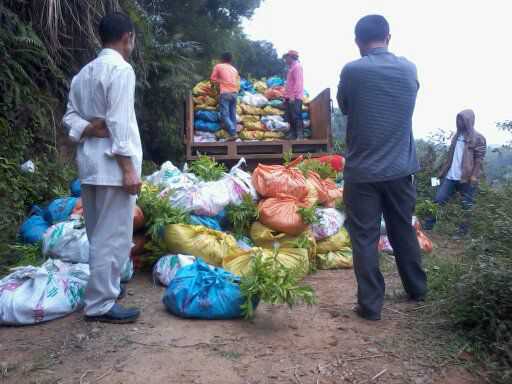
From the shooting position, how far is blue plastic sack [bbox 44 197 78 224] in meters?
4.16

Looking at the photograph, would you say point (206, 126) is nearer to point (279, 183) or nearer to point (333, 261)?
point (279, 183)

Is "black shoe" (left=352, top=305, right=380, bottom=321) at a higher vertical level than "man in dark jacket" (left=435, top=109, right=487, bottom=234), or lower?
lower

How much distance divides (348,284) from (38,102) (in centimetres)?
373

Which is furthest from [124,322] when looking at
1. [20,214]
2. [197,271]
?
[20,214]

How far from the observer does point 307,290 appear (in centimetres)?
265

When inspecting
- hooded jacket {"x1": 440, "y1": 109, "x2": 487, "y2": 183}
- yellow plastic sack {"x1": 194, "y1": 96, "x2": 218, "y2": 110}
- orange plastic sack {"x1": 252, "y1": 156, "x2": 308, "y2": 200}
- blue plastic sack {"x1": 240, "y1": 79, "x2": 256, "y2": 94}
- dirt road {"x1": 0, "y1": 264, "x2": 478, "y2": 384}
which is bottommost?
dirt road {"x1": 0, "y1": 264, "x2": 478, "y2": 384}

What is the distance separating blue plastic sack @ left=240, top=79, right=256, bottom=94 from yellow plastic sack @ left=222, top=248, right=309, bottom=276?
4558mm

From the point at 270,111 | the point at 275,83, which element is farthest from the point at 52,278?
the point at 275,83

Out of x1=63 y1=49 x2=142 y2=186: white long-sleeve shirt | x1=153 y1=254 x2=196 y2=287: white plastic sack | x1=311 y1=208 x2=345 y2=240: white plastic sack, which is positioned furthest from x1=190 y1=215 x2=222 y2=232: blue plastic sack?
x1=63 y1=49 x2=142 y2=186: white long-sleeve shirt

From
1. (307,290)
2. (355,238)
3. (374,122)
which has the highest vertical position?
(374,122)

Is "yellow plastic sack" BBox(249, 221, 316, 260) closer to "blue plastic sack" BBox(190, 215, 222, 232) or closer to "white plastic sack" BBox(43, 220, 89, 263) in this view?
"blue plastic sack" BBox(190, 215, 222, 232)

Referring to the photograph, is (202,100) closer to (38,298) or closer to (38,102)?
(38,102)

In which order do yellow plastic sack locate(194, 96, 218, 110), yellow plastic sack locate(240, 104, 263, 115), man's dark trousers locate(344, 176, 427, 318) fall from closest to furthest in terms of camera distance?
man's dark trousers locate(344, 176, 427, 318)
yellow plastic sack locate(194, 96, 218, 110)
yellow plastic sack locate(240, 104, 263, 115)

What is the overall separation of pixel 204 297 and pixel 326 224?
173 cm
